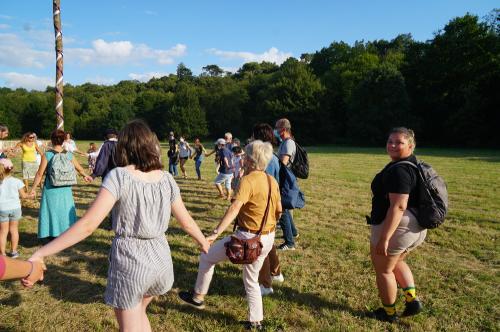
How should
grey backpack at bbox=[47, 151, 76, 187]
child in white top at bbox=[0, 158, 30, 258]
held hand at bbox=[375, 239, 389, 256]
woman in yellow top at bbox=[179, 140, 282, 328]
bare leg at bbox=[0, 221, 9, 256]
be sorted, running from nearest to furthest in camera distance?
1. held hand at bbox=[375, 239, 389, 256]
2. woman in yellow top at bbox=[179, 140, 282, 328]
3. child in white top at bbox=[0, 158, 30, 258]
4. bare leg at bbox=[0, 221, 9, 256]
5. grey backpack at bbox=[47, 151, 76, 187]

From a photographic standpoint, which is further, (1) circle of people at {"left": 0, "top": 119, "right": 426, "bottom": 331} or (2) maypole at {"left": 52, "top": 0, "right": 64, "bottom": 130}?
(2) maypole at {"left": 52, "top": 0, "right": 64, "bottom": 130}

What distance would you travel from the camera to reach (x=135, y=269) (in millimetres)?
2607

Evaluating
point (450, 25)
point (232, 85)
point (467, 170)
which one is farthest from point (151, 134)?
point (232, 85)

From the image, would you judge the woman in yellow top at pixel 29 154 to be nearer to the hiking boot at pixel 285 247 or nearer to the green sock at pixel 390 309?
the hiking boot at pixel 285 247

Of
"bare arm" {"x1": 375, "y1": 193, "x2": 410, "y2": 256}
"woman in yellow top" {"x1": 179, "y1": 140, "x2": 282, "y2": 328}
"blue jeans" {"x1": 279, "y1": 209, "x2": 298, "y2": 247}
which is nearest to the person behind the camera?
"bare arm" {"x1": 375, "y1": 193, "x2": 410, "y2": 256}

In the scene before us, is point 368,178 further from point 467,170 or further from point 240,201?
point 240,201

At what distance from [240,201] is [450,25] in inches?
2038

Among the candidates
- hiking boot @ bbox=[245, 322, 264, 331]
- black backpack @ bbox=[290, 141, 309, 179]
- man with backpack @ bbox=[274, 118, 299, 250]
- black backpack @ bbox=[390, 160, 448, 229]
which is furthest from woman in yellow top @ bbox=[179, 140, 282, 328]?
black backpack @ bbox=[290, 141, 309, 179]

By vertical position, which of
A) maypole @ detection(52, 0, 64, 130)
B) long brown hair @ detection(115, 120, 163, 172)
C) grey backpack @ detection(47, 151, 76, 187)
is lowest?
grey backpack @ detection(47, 151, 76, 187)

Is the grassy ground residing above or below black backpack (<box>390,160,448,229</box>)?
below

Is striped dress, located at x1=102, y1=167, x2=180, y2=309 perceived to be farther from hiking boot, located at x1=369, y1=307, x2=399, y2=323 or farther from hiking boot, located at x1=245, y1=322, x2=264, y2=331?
hiking boot, located at x1=369, y1=307, x2=399, y2=323

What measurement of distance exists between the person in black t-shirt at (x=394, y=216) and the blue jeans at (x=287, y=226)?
229 centimetres

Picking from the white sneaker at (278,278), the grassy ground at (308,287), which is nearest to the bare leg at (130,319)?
the grassy ground at (308,287)

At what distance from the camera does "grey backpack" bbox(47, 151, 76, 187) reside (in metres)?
5.83
